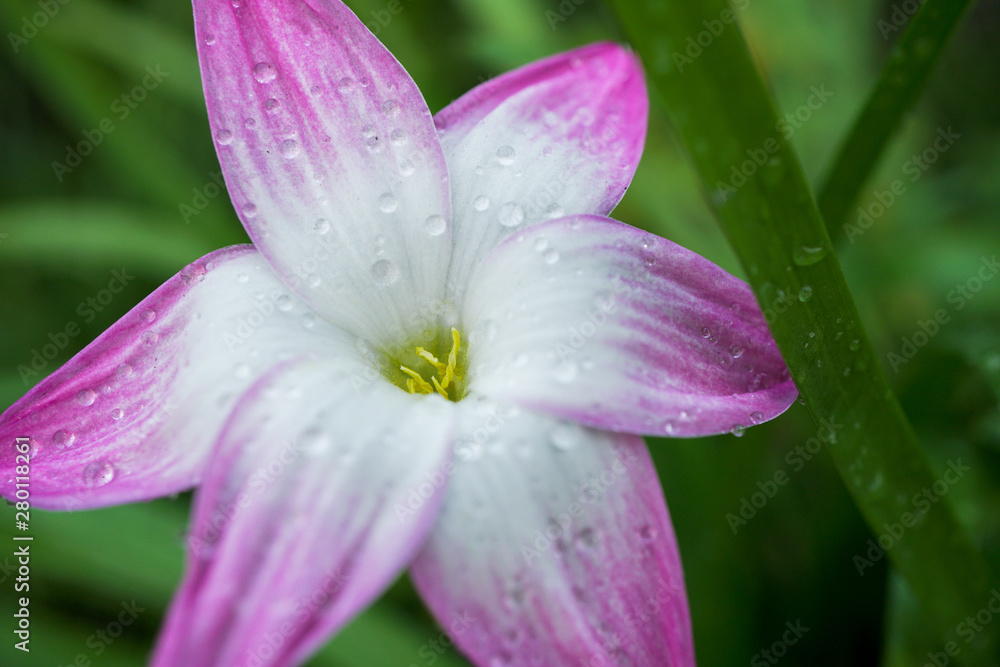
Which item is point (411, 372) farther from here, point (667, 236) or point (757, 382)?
point (667, 236)

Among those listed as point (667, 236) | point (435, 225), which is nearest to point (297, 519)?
point (435, 225)

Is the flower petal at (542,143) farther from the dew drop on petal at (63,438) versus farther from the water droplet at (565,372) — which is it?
the dew drop on petal at (63,438)

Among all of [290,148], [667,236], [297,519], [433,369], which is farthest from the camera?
[667,236]

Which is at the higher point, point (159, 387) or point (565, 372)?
point (159, 387)

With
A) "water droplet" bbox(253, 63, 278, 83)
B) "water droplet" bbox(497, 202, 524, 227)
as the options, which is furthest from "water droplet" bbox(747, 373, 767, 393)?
"water droplet" bbox(253, 63, 278, 83)

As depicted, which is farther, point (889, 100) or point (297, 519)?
point (889, 100)

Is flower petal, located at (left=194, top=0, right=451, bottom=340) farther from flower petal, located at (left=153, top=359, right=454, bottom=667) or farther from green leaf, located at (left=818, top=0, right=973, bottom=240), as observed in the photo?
green leaf, located at (left=818, top=0, right=973, bottom=240)
